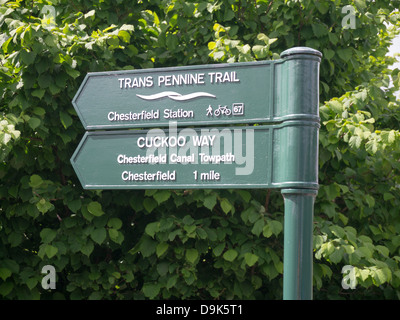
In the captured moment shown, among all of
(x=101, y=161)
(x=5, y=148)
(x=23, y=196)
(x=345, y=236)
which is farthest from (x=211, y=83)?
(x=23, y=196)

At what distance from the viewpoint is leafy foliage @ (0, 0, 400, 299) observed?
15.2 feet

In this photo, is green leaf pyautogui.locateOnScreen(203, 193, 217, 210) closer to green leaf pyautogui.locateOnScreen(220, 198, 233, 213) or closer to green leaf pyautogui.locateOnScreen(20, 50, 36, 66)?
green leaf pyautogui.locateOnScreen(220, 198, 233, 213)

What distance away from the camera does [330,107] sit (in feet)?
15.5

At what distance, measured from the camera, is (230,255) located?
465 centimetres

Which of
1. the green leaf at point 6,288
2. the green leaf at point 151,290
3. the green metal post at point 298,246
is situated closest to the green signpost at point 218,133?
the green metal post at point 298,246

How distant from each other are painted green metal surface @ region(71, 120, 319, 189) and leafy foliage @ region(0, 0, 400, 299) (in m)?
1.48

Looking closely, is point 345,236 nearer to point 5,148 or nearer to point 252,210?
point 252,210

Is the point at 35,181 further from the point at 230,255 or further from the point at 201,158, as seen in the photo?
the point at 201,158

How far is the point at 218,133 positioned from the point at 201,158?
0.14m

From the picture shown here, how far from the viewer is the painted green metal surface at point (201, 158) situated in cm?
254

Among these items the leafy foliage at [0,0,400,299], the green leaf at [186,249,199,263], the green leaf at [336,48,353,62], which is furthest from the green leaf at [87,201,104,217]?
the green leaf at [336,48,353,62]

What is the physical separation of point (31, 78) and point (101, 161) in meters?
2.03

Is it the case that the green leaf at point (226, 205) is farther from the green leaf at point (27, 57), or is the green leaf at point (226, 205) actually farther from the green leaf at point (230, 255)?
the green leaf at point (27, 57)

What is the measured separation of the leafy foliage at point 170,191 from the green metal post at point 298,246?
6.27 ft
